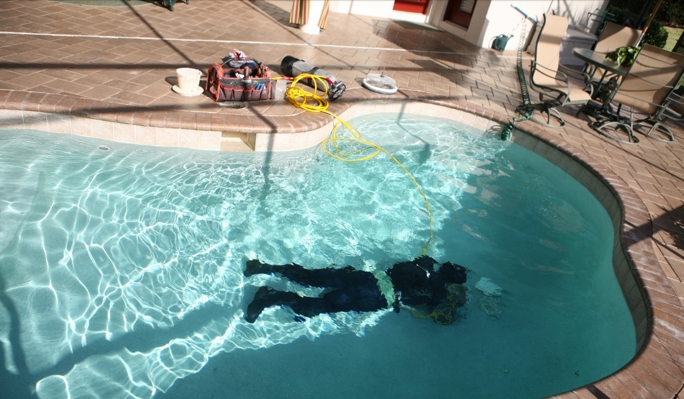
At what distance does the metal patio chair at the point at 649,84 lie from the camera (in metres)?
5.63

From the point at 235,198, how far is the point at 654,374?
133 inches

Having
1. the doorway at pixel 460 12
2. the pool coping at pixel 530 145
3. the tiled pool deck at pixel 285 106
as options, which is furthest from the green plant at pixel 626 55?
the doorway at pixel 460 12

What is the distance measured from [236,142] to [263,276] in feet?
5.89

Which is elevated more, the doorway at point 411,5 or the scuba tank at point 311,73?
the doorway at point 411,5

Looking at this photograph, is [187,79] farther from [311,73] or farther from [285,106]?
[311,73]

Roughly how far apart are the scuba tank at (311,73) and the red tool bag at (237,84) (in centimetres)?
73

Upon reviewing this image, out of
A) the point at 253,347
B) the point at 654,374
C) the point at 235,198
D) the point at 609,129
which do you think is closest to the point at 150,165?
the point at 235,198

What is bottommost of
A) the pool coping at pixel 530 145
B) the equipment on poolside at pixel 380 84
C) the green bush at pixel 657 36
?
the pool coping at pixel 530 145

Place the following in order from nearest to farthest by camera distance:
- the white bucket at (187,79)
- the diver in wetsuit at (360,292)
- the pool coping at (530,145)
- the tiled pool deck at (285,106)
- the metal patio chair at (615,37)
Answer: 1. the pool coping at (530,145)
2. the diver in wetsuit at (360,292)
3. the tiled pool deck at (285,106)
4. the white bucket at (187,79)
5. the metal patio chair at (615,37)

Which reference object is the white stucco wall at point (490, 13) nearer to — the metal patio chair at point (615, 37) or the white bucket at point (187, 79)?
the metal patio chair at point (615, 37)

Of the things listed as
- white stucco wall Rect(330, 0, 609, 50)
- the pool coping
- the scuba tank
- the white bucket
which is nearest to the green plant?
the pool coping

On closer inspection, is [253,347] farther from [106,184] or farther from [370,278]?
[106,184]

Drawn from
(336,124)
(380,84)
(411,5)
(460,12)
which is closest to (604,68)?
(380,84)

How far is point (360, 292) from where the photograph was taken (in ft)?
11.1
